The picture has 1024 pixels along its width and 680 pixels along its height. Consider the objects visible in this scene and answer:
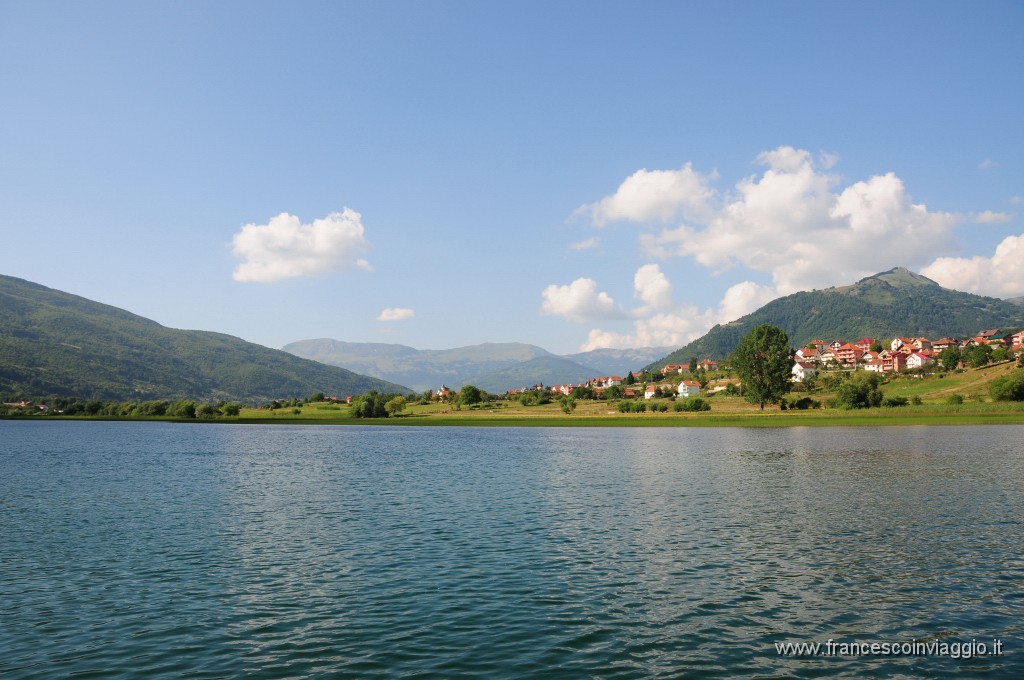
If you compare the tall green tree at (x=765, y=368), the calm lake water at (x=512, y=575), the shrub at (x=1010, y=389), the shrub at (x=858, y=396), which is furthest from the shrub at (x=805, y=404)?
the calm lake water at (x=512, y=575)

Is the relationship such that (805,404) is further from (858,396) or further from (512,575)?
(512,575)

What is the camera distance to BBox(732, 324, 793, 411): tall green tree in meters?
191

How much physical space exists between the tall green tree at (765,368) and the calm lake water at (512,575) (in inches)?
5016

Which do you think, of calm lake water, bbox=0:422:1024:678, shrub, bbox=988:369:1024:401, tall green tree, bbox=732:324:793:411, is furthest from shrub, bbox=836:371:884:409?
calm lake water, bbox=0:422:1024:678

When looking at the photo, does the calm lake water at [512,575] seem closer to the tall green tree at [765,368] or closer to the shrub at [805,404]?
the tall green tree at [765,368]

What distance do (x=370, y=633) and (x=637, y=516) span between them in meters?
25.9

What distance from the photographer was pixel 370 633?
2259cm

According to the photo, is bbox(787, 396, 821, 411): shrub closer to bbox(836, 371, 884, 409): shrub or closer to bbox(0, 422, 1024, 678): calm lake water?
bbox(836, 371, 884, 409): shrub

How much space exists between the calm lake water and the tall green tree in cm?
12741

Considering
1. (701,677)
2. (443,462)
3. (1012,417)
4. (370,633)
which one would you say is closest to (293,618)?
(370,633)

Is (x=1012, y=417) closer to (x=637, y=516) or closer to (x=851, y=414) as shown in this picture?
(x=851, y=414)

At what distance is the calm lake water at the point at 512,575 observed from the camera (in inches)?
804

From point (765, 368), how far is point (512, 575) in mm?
178000

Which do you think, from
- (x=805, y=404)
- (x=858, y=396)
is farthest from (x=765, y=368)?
(x=858, y=396)
